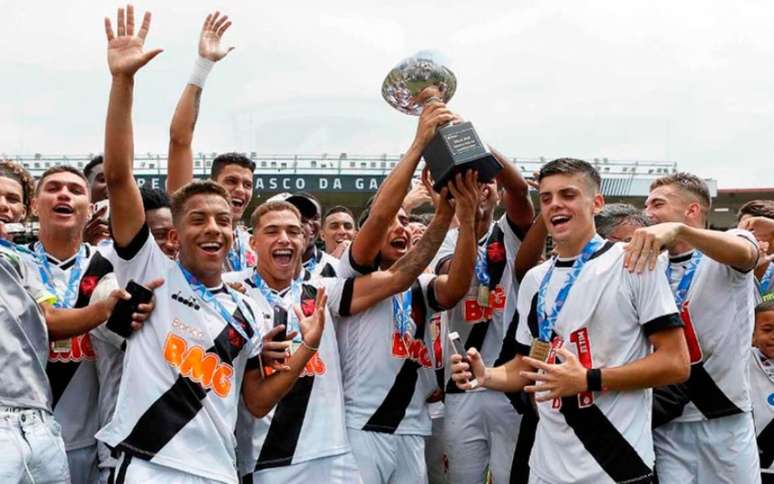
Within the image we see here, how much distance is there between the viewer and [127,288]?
3576mm

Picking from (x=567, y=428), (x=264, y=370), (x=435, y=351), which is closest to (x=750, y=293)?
(x=567, y=428)

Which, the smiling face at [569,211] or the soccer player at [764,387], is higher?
the smiling face at [569,211]

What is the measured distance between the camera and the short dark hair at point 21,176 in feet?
13.8

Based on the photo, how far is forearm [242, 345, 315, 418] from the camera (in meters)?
3.82

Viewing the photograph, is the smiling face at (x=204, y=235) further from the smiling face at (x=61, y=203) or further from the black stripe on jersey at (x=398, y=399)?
the black stripe on jersey at (x=398, y=399)

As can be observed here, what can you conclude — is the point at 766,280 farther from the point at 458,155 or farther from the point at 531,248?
the point at 458,155

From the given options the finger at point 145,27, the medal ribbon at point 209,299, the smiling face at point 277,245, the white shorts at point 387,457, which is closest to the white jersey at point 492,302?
the white shorts at point 387,457

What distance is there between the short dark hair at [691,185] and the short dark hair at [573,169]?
2.31 feet

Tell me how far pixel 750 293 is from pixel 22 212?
4.02m

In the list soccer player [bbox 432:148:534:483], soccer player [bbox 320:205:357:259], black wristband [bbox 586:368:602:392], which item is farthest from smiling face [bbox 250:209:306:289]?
soccer player [bbox 320:205:357:259]

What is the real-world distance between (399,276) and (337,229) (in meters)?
3.18

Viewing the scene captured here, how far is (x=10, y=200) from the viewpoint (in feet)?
13.5

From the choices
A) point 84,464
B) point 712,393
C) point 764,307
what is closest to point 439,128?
point 712,393

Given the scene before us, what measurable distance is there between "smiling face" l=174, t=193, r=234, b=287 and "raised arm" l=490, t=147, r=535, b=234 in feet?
6.36
